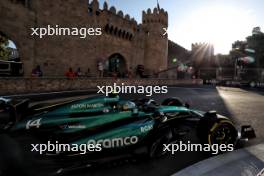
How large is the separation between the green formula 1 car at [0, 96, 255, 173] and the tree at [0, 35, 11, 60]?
49.8 feet

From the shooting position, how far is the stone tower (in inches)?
1357

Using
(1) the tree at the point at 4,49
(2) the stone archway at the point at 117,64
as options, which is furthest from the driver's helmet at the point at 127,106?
(2) the stone archway at the point at 117,64

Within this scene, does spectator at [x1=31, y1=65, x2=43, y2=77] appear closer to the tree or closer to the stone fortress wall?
the stone fortress wall

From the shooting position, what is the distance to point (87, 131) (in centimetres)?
326

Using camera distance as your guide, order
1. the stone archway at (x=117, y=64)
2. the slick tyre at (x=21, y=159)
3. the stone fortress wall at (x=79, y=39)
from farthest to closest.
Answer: the stone archway at (x=117, y=64) < the stone fortress wall at (x=79, y=39) < the slick tyre at (x=21, y=159)

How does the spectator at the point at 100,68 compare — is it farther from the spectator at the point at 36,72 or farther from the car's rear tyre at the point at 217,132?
the car's rear tyre at the point at 217,132

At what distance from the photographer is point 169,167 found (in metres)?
3.41

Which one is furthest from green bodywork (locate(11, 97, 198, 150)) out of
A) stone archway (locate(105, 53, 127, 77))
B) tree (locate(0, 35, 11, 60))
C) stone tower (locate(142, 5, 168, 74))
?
stone tower (locate(142, 5, 168, 74))

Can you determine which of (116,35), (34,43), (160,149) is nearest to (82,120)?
(160,149)

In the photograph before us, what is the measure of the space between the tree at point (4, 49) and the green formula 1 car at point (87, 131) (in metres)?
15.2

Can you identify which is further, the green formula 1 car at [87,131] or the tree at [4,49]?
the tree at [4,49]

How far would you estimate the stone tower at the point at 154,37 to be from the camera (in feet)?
113

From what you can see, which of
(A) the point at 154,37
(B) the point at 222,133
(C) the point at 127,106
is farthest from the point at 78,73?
(B) the point at 222,133

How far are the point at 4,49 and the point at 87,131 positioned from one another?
16.4 meters
